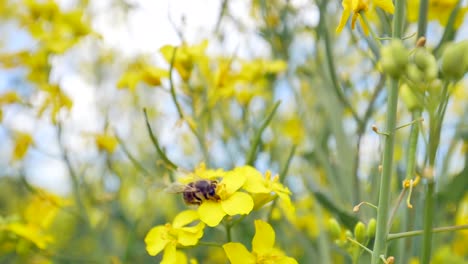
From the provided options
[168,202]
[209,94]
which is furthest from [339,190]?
[168,202]

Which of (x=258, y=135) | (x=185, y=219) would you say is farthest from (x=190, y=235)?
(x=258, y=135)

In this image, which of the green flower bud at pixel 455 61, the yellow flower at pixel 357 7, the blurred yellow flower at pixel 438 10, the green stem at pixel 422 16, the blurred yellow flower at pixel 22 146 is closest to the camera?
the green flower bud at pixel 455 61

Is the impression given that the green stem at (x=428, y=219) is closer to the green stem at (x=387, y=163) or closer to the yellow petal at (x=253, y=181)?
the green stem at (x=387, y=163)

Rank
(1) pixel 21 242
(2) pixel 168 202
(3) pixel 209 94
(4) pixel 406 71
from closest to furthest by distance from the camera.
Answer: (4) pixel 406 71 → (1) pixel 21 242 → (3) pixel 209 94 → (2) pixel 168 202

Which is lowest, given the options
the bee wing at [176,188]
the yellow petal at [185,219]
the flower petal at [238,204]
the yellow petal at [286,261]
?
the yellow petal at [286,261]

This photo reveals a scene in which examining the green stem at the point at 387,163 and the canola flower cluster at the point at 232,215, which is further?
the canola flower cluster at the point at 232,215

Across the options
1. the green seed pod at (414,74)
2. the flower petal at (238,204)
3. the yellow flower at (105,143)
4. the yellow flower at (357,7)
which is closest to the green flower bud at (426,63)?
the green seed pod at (414,74)

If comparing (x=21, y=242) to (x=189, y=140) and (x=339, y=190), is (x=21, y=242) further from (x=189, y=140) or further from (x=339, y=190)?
(x=189, y=140)
